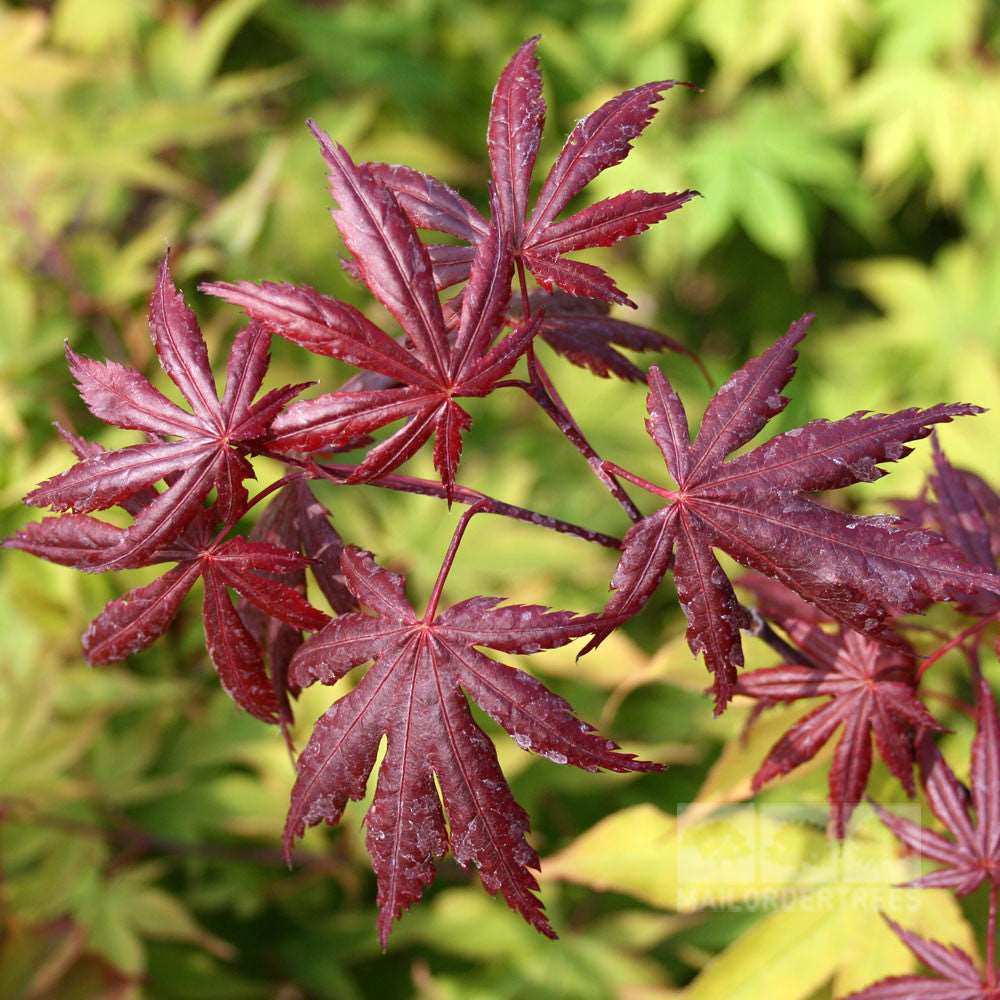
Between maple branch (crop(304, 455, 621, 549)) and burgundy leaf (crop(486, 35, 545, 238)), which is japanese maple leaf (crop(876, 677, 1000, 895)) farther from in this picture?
burgundy leaf (crop(486, 35, 545, 238))

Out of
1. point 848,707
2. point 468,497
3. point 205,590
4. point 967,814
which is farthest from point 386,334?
point 967,814

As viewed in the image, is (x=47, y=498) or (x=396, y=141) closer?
(x=47, y=498)

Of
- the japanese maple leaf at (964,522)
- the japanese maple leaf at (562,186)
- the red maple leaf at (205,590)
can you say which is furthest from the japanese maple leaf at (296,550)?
the japanese maple leaf at (964,522)

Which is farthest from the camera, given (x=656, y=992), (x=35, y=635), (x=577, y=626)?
(x=35, y=635)

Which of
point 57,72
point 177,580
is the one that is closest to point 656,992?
point 177,580

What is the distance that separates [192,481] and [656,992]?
1.08 m

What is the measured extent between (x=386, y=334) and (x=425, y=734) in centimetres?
31

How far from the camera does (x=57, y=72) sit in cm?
224

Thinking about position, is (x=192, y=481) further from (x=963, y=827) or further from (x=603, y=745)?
(x=963, y=827)

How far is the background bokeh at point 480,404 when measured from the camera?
61.6 inches

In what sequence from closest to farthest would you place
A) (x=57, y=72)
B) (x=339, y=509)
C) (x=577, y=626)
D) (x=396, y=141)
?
(x=577, y=626) < (x=339, y=509) < (x=57, y=72) < (x=396, y=141)

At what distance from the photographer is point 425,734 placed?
0.81 meters

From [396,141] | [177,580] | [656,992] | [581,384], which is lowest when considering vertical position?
[656,992]

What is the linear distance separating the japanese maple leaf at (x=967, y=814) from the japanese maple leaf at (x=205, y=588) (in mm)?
626
